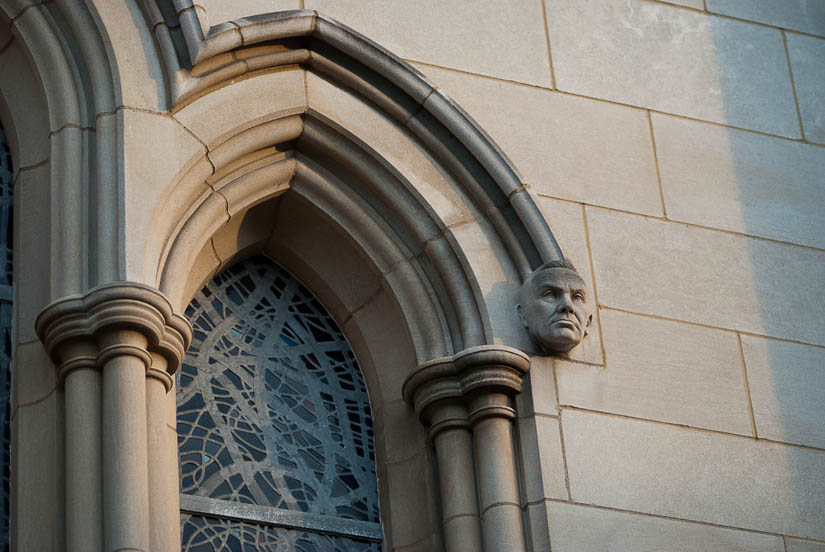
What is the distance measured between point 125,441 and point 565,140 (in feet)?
8.84

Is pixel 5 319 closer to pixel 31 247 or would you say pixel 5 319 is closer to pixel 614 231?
pixel 31 247

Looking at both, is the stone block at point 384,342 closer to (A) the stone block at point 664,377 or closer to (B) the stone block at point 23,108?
(A) the stone block at point 664,377

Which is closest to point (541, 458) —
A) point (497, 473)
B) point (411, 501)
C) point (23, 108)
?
point (497, 473)

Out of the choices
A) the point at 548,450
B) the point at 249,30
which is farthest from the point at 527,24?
the point at 548,450

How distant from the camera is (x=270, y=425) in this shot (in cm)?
749

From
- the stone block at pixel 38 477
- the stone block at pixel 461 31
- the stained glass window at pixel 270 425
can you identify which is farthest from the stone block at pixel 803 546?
the stone block at pixel 38 477

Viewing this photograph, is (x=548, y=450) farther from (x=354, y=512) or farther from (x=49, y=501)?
(x=49, y=501)

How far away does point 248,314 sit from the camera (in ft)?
25.5

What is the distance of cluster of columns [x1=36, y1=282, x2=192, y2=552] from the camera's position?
20.6 ft

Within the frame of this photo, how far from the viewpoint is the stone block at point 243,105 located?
7.45 m

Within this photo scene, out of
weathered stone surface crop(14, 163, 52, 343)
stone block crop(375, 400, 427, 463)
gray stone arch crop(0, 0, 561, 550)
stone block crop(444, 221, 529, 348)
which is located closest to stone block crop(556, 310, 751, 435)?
stone block crop(444, 221, 529, 348)

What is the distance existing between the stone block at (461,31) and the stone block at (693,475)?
69.7 inches

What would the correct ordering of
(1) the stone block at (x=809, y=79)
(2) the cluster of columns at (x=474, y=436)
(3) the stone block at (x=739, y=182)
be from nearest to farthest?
1. (2) the cluster of columns at (x=474, y=436)
2. (3) the stone block at (x=739, y=182)
3. (1) the stone block at (x=809, y=79)

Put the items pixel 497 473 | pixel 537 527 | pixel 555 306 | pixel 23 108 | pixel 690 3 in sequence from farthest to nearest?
pixel 690 3, pixel 23 108, pixel 555 306, pixel 497 473, pixel 537 527
